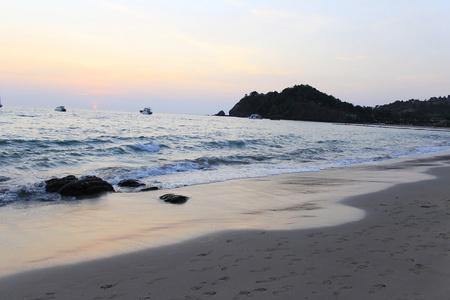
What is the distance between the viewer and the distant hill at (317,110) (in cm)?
14500

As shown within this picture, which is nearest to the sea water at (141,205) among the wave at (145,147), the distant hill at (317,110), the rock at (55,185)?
the rock at (55,185)

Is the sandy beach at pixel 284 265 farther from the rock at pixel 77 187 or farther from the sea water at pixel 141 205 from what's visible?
the rock at pixel 77 187

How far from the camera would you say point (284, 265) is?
3596 mm

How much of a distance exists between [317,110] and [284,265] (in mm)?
155864

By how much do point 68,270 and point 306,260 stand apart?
287cm

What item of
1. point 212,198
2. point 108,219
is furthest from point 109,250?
point 212,198

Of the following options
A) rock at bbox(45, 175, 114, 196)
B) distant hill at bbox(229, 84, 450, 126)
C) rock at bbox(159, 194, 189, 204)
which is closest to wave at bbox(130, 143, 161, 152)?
rock at bbox(45, 175, 114, 196)

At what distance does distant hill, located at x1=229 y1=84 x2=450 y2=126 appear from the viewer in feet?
476

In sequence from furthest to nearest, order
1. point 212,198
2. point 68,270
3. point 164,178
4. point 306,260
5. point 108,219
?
point 164,178 < point 212,198 < point 108,219 < point 306,260 < point 68,270

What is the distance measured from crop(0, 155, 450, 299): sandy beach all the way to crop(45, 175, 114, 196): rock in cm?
416

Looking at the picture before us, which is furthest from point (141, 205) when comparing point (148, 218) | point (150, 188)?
point (150, 188)

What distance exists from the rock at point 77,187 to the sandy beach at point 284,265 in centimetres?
416

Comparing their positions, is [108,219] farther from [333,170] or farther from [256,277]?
[333,170]

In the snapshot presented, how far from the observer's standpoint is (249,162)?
16.0 metres
